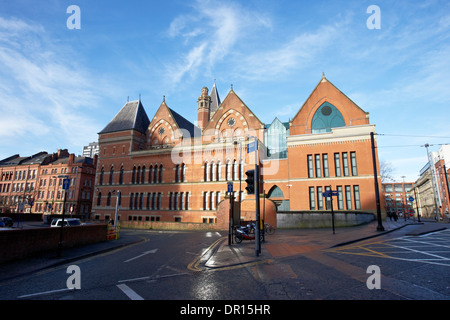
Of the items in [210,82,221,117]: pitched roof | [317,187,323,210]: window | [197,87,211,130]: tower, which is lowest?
[317,187,323,210]: window

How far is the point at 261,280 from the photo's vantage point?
6828mm

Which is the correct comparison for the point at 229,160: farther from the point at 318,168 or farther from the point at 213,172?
the point at 318,168

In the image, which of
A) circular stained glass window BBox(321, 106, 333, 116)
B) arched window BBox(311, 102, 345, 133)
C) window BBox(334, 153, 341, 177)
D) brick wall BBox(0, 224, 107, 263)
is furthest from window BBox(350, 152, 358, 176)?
brick wall BBox(0, 224, 107, 263)

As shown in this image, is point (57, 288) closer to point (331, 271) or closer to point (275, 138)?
point (331, 271)

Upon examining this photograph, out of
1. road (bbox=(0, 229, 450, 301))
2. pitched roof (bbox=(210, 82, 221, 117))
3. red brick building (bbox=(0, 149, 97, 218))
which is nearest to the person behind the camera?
road (bbox=(0, 229, 450, 301))

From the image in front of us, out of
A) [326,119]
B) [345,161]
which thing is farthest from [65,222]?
[326,119]

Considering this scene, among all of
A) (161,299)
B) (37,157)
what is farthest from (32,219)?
(161,299)

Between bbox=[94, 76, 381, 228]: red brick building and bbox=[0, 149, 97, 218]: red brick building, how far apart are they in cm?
2487

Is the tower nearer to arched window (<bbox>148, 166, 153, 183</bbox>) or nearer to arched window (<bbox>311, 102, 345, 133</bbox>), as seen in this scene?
arched window (<bbox>148, 166, 153, 183</bbox>)

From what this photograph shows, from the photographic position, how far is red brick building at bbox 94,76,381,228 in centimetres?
3072

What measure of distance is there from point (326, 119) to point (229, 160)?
47.7 ft
